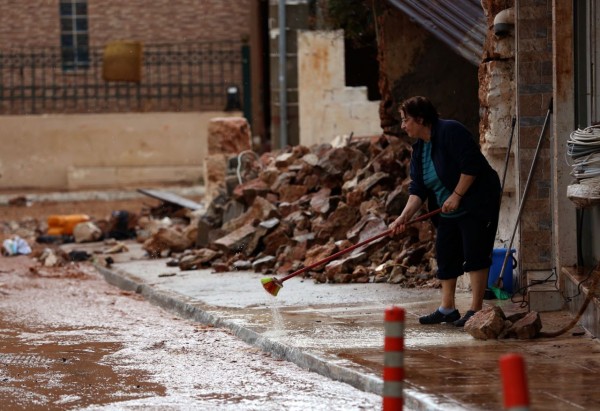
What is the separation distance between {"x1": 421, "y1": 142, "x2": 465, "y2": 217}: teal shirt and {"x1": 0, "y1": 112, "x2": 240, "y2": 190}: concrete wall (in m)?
21.0

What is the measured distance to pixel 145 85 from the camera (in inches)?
1291

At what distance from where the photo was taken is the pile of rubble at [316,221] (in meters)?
13.9

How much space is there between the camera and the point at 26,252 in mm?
20375

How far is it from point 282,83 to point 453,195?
1780 centimetres

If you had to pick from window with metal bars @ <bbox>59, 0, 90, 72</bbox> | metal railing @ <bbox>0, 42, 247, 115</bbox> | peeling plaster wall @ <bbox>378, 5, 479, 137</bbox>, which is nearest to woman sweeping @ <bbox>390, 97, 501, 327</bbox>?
peeling plaster wall @ <bbox>378, 5, 479, 137</bbox>

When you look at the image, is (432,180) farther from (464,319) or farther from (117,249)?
(117,249)

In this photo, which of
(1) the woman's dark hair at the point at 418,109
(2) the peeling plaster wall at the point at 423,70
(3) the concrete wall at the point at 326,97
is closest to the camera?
(1) the woman's dark hair at the point at 418,109

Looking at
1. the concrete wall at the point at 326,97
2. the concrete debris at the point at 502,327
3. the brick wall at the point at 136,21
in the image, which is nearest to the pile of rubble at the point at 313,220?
the concrete debris at the point at 502,327

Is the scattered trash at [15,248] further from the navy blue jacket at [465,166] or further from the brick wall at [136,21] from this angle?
the brick wall at [136,21]

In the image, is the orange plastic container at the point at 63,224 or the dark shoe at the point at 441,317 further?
the orange plastic container at the point at 63,224

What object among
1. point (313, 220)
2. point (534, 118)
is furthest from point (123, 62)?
point (534, 118)

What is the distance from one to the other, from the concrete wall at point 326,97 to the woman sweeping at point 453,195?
608 inches

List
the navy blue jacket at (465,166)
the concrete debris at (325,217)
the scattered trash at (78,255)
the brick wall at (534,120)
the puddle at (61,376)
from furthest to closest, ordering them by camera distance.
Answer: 1. the scattered trash at (78,255)
2. the concrete debris at (325,217)
3. the brick wall at (534,120)
4. the navy blue jacket at (465,166)
5. the puddle at (61,376)

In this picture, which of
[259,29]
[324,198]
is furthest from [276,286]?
[259,29]
